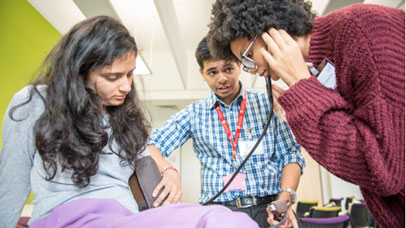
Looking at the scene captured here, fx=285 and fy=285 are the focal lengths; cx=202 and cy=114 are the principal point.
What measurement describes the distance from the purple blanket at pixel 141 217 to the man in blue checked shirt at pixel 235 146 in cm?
45

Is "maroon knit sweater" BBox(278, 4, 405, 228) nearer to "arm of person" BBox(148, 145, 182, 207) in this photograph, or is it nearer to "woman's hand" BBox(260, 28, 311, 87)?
"woman's hand" BBox(260, 28, 311, 87)

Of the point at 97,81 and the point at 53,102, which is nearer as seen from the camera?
the point at 53,102

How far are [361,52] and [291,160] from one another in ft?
2.71

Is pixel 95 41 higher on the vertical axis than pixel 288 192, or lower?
higher

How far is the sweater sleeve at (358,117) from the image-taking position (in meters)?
0.62

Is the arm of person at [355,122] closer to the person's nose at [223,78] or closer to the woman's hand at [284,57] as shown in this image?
the woman's hand at [284,57]

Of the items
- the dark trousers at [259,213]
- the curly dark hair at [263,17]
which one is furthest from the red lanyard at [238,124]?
the curly dark hair at [263,17]

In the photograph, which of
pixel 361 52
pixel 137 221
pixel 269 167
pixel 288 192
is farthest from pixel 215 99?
pixel 137 221

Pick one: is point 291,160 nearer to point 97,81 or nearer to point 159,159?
point 159,159

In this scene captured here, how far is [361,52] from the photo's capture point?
649 millimetres

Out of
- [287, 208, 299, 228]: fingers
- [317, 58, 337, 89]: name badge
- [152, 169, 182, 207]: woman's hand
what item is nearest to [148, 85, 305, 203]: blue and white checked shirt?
[287, 208, 299, 228]: fingers

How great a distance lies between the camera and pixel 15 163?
0.80 m

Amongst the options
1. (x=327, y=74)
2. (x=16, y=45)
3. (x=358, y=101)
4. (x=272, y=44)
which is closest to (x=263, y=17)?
(x=272, y=44)

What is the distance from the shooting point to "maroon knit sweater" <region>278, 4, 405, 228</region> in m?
0.62
